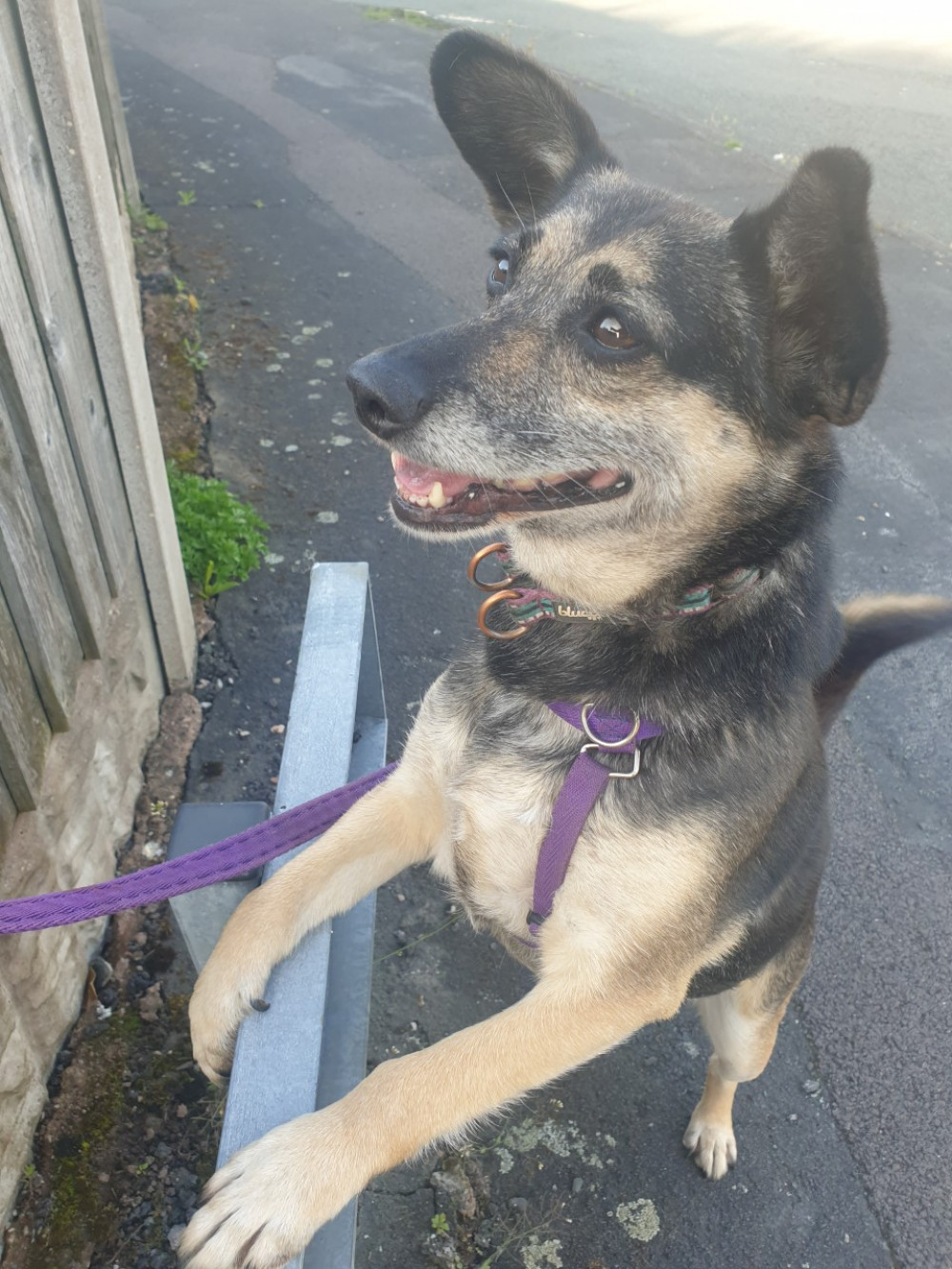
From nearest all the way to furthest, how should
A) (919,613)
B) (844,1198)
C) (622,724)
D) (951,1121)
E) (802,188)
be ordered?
(802,188)
(622,724)
(919,613)
(844,1198)
(951,1121)

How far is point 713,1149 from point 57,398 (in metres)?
2.74

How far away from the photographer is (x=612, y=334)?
2.07 m

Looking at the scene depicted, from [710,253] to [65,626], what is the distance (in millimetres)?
1915

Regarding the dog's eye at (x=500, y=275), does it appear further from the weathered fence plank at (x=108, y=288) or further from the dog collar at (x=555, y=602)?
the weathered fence plank at (x=108, y=288)

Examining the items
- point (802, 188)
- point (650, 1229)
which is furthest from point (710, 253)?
point (650, 1229)

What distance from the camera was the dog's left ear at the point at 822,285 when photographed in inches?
67.5

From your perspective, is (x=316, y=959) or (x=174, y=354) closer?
(x=316, y=959)

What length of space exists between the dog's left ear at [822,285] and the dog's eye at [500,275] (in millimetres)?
A: 543

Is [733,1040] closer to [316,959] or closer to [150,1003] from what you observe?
[316,959]

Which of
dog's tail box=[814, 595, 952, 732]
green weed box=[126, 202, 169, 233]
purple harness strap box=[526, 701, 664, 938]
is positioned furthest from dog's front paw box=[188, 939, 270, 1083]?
green weed box=[126, 202, 169, 233]

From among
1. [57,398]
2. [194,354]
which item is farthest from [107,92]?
[57,398]

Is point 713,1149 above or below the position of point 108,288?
below

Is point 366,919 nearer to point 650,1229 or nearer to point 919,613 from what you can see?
point 650,1229

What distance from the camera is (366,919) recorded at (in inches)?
93.4
